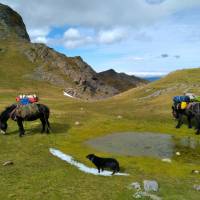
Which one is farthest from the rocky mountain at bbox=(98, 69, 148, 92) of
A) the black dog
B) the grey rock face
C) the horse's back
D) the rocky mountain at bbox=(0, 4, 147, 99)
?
the black dog

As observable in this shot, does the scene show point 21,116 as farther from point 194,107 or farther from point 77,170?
point 194,107

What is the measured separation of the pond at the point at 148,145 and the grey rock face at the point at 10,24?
9563 centimetres

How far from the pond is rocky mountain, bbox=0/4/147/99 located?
60915 mm

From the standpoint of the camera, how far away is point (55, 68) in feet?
340

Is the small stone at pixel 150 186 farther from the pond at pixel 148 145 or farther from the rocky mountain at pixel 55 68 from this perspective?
the rocky mountain at pixel 55 68

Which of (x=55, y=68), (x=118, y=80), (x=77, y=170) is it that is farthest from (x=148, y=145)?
(x=118, y=80)

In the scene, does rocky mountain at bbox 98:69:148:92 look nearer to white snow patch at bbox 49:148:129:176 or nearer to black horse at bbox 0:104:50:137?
black horse at bbox 0:104:50:137

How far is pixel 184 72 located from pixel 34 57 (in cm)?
5203

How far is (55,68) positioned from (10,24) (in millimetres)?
37396

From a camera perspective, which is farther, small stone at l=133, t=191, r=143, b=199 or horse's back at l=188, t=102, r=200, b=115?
horse's back at l=188, t=102, r=200, b=115

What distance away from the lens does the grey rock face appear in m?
119

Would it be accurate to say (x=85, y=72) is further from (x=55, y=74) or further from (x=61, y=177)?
(x=61, y=177)

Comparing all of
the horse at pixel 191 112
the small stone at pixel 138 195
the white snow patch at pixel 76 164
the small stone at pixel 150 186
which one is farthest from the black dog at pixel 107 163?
the horse at pixel 191 112

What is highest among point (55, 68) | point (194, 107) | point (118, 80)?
point (55, 68)
